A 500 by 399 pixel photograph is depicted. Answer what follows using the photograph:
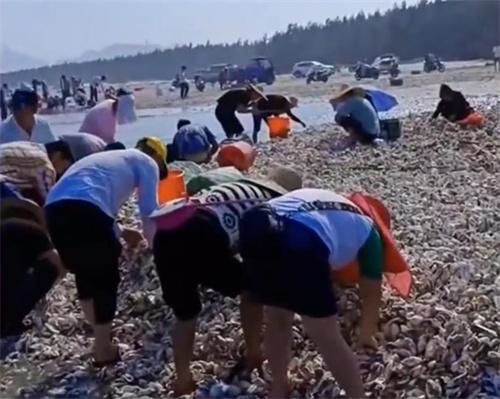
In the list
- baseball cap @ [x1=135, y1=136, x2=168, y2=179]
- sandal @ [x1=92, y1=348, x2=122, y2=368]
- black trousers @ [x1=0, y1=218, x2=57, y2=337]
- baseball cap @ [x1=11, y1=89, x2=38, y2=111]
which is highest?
baseball cap @ [x1=11, y1=89, x2=38, y2=111]

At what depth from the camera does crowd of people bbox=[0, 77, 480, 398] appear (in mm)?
3049

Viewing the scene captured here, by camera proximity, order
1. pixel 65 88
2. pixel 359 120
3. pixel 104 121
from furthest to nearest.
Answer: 1. pixel 65 88
2. pixel 359 120
3. pixel 104 121

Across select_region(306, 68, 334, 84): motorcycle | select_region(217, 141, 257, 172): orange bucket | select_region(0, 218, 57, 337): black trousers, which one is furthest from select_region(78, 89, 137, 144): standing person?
select_region(306, 68, 334, 84): motorcycle

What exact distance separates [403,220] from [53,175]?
7.61ft

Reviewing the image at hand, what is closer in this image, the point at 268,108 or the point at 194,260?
the point at 194,260

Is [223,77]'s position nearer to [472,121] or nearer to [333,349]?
[472,121]

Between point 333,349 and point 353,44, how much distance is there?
2904 inches

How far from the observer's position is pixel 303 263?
9.89 ft

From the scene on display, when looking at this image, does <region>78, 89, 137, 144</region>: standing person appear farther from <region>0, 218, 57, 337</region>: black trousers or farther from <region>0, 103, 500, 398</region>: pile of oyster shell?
<region>0, 218, 57, 337</region>: black trousers

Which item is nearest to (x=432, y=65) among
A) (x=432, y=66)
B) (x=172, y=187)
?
(x=432, y=66)

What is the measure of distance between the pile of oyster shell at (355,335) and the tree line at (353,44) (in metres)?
49.2

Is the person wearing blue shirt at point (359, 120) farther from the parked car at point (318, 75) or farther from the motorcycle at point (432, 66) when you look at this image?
the motorcycle at point (432, 66)

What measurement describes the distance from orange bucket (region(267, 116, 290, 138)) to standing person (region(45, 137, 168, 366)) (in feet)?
33.7

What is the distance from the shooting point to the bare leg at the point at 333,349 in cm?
302
